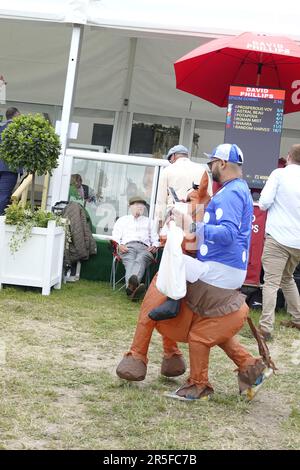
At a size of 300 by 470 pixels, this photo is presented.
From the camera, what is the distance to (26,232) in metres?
6.96

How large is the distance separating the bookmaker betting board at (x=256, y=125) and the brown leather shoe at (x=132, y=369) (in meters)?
3.75

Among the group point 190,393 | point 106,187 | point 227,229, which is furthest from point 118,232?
point 227,229

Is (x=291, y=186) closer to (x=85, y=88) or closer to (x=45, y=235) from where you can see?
(x=45, y=235)

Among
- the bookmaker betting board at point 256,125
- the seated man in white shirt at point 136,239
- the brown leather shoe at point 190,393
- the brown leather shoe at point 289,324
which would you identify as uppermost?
the bookmaker betting board at point 256,125

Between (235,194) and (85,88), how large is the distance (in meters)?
7.88

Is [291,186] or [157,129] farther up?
[157,129]

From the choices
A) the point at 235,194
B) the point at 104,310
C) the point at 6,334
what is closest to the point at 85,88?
the point at 104,310

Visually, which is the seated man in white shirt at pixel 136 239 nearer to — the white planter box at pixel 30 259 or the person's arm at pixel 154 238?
the person's arm at pixel 154 238

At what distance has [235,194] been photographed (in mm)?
3959

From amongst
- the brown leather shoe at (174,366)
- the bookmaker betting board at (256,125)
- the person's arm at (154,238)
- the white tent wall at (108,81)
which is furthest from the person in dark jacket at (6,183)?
the brown leather shoe at (174,366)

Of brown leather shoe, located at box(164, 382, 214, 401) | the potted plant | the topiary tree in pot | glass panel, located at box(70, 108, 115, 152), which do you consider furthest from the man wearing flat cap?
glass panel, located at box(70, 108, 115, 152)

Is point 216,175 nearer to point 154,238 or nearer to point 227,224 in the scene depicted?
point 227,224

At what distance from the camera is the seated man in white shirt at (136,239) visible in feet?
24.4
